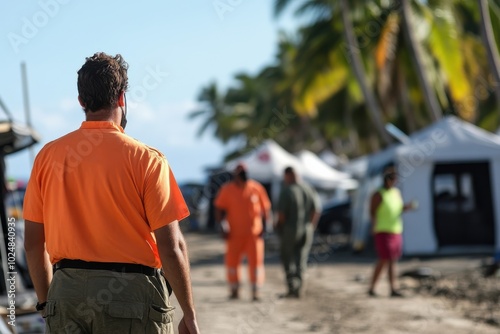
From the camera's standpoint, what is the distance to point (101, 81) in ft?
12.3

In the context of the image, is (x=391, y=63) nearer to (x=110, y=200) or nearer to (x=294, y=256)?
(x=294, y=256)

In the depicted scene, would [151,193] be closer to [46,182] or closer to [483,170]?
[46,182]

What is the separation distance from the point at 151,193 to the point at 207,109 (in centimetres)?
7842

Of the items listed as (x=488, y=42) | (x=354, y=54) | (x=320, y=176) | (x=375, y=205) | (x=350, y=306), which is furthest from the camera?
(x=320, y=176)

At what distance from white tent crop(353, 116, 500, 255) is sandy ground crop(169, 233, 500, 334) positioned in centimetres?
274

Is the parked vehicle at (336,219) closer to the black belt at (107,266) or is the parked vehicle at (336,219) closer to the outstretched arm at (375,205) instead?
the outstretched arm at (375,205)

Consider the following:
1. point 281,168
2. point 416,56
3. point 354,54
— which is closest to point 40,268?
point 416,56

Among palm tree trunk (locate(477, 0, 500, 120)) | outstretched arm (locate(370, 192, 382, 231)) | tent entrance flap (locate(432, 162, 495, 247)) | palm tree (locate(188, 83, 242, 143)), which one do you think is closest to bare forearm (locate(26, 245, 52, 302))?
outstretched arm (locate(370, 192, 382, 231))

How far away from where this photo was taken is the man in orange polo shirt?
3637mm

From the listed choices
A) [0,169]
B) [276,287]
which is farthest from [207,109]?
[0,169]

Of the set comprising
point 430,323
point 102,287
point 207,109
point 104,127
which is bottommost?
point 430,323

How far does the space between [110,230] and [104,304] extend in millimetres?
281

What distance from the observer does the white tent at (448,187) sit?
2131 cm

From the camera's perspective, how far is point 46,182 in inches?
149
